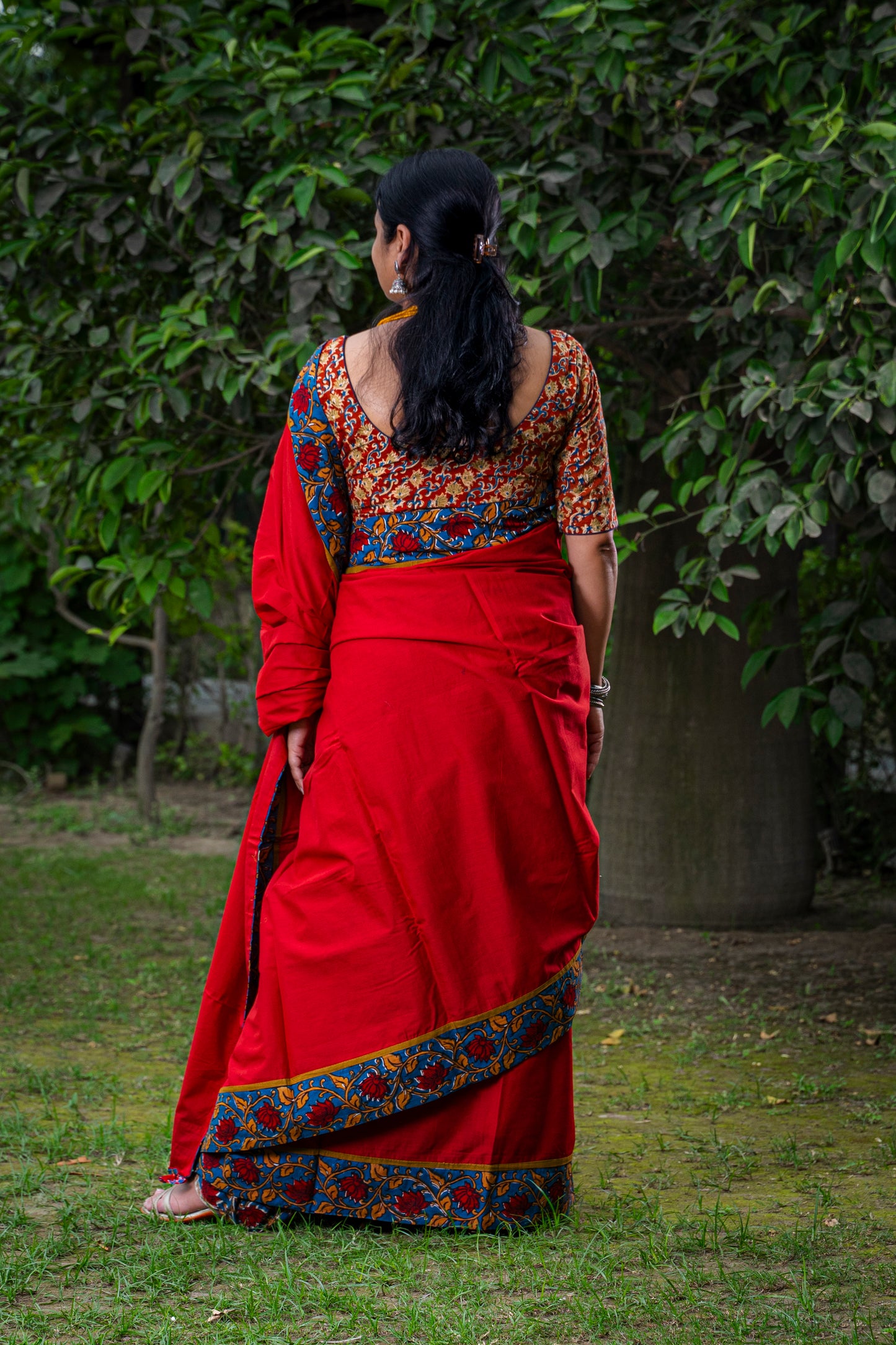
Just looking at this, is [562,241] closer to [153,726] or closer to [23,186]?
[23,186]

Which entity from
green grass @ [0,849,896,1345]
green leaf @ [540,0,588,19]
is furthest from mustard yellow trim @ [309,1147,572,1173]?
green leaf @ [540,0,588,19]

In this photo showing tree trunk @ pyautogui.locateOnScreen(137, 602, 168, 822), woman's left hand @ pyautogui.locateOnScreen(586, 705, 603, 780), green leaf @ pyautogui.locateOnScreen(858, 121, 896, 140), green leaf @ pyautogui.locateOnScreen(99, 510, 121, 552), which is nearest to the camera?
woman's left hand @ pyautogui.locateOnScreen(586, 705, 603, 780)

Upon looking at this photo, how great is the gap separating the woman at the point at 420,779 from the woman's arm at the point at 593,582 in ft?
0.07

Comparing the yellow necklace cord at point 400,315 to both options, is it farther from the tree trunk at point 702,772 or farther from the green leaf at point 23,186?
the tree trunk at point 702,772

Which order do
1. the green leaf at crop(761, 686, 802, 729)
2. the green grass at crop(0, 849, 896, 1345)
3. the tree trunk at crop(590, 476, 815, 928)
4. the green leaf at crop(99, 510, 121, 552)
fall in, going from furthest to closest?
1. the tree trunk at crop(590, 476, 815, 928)
2. the green leaf at crop(99, 510, 121, 552)
3. the green leaf at crop(761, 686, 802, 729)
4. the green grass at crop(0, 849, 896, 1345)

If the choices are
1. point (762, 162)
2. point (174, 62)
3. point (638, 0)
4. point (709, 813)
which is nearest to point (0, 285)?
point (174, 62)

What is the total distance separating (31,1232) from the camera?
256 centimetres

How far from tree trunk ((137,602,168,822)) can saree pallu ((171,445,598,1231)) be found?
4843 millimetres

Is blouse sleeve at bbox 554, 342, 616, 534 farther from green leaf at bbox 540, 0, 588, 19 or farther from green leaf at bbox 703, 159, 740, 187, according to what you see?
green leaf at bbox 540, 0, 588, 19

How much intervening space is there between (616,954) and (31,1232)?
109 inches

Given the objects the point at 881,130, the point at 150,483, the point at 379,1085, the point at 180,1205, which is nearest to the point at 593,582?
the point at 379,1085

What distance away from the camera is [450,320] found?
8.60ft

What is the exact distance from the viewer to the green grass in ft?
7.06

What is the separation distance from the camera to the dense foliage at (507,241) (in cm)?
345
